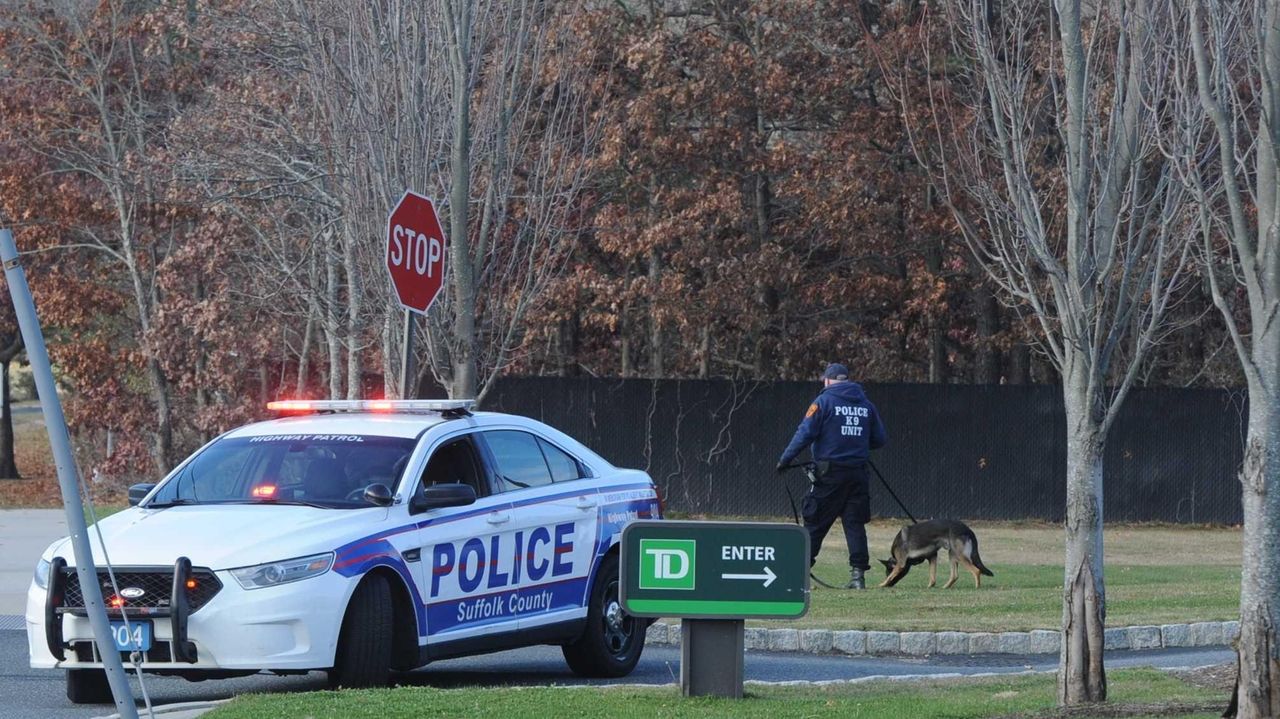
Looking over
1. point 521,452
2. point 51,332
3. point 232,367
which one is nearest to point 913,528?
point 521,452

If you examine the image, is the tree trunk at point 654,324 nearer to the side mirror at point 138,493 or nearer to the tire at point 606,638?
the tire at point 606,638

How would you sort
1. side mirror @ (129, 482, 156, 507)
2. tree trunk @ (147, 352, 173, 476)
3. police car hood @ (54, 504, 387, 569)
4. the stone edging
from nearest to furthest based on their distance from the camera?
1. police car hood @ (54, 504, 387, 569)
2. side mirror @ (129, 482, 156, 507)
3. the stone edging
4. tree trunk @ (147, 352, 173, 476)

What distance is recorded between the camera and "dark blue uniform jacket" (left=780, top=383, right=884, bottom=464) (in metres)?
15.7

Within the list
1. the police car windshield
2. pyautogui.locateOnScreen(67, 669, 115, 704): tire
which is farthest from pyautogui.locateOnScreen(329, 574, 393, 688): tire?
pyautogui.locateOnScreen(67, 669, 115, 704): tire

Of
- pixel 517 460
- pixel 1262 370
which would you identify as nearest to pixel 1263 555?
pixel 1262 370

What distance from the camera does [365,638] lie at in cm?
926

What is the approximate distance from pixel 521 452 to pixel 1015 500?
17.1 meters

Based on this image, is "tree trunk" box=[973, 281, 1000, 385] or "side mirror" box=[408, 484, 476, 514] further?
"tree trunk" box=[973, 281, 1000, 385]

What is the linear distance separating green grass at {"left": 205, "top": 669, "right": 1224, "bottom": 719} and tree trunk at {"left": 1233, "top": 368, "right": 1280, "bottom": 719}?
0.77m

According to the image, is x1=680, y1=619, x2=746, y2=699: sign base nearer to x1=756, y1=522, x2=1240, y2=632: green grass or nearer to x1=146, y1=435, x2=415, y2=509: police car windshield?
x1=146, y1=435, x2=415, y2=509: police car windshield

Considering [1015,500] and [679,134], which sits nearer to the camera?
[679,134]

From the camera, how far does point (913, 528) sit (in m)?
15.6

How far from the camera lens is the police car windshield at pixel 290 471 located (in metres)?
9.95

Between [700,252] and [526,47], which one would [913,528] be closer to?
[526,47]
